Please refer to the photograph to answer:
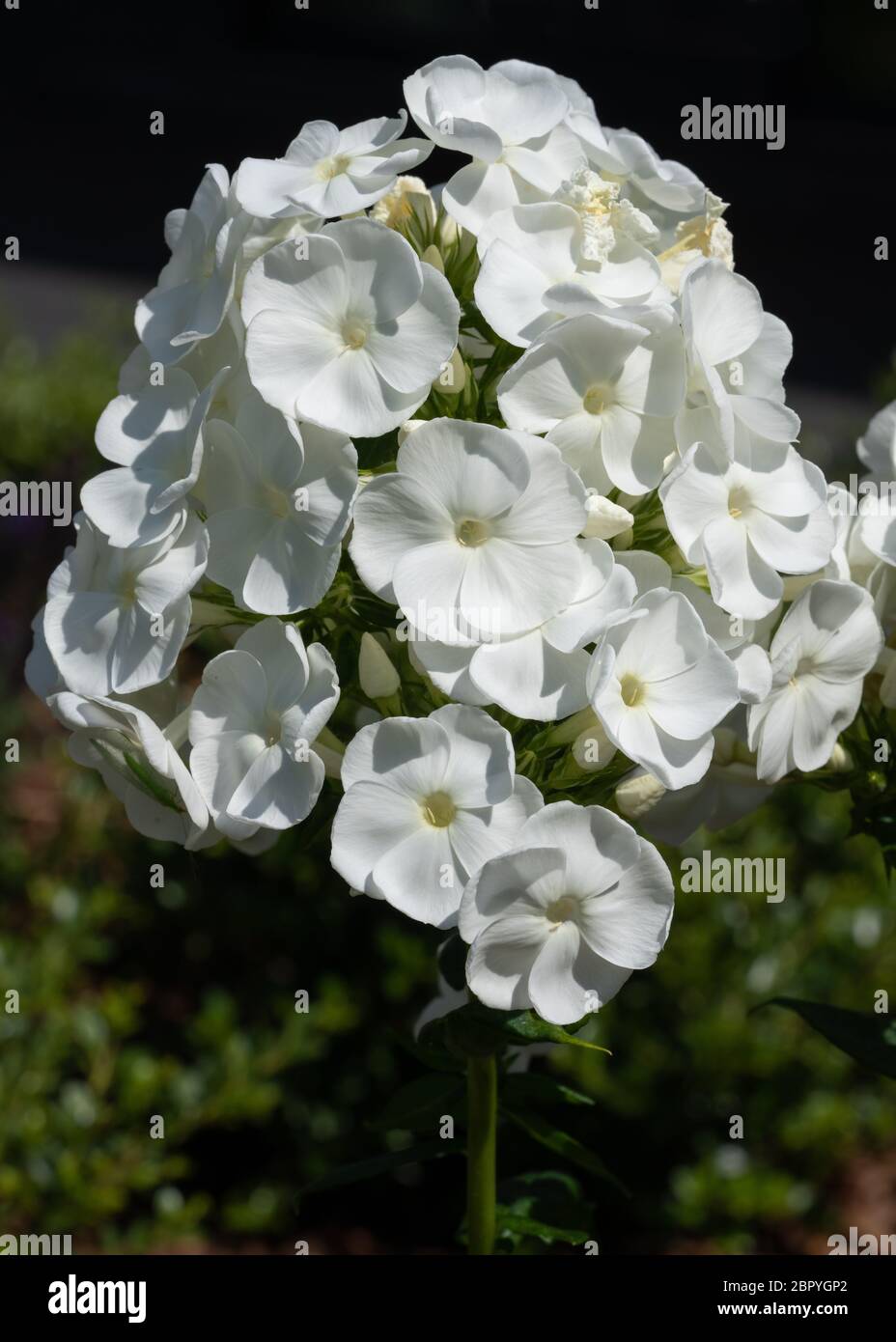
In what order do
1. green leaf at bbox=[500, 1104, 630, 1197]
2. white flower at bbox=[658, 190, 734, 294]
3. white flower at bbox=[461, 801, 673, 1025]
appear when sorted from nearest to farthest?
white flower at bbox=[461, 801, 673, 1025], white flower at bbox=[658, 190, 734, 294], green leaf at bbox=[500, 1104, 630, 1197]

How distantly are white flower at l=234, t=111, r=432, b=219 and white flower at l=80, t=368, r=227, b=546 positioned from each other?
125 millimetres

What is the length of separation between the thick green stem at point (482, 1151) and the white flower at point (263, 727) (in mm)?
321

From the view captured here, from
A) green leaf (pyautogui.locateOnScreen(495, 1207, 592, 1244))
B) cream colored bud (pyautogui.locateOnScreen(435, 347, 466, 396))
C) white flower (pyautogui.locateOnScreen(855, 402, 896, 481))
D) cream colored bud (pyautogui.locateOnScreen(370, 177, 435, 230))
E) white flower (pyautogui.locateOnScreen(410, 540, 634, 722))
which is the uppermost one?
cream colored bud (pyautogui.locateOnScreen(370, 177, 435, 230))

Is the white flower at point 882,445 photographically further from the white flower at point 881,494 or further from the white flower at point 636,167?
the white flower at point 636,167

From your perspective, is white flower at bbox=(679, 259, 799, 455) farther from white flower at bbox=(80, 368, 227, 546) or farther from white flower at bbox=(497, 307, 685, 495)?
white flower at bbox=(80, 368, 227, 546)

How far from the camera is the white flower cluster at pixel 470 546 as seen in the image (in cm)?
87

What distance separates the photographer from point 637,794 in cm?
98

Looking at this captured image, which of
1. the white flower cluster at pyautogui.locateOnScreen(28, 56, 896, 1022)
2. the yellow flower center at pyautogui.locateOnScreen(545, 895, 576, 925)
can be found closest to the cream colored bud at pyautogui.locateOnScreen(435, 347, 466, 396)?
the white flower cluster at pyautogui.locateOnScreen(28, 56, 896, 1022)

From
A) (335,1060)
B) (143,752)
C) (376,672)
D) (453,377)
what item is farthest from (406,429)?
(335,1060)

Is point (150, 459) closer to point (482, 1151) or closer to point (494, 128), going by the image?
point (494, 128)

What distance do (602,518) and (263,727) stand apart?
27cm

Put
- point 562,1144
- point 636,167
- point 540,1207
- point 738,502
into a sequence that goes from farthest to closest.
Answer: point 540,1207, point 562,1144, point 636,167, point 738,502

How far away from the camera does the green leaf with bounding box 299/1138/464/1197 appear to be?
120 centimetres
